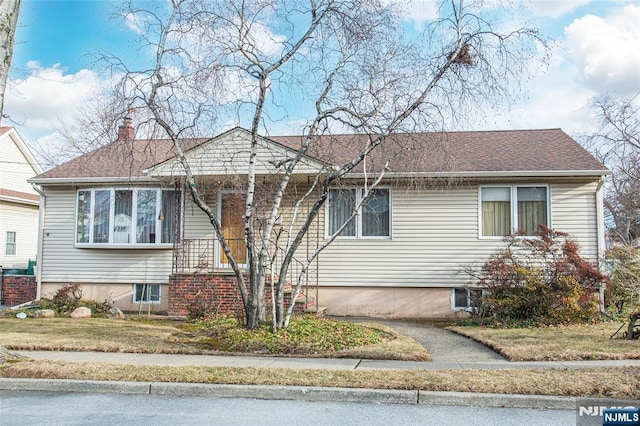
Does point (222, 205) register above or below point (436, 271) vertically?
above

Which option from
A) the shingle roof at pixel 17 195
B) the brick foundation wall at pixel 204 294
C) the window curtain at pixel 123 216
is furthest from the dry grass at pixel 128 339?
the shingle roof at pixel 17 195

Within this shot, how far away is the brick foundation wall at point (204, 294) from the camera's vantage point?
46.9 feet

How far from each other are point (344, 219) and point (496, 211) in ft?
13.1

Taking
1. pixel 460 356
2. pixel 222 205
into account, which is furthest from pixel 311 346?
pixel 222 205

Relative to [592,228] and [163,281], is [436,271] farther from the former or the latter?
[163,281]

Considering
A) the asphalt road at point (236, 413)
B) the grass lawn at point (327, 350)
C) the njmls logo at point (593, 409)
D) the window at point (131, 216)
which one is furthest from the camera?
the window at point (131, 216)

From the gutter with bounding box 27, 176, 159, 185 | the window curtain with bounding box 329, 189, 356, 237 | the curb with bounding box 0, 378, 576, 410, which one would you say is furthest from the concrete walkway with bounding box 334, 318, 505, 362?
the gutter with bounding box 27, 176, 159, 185

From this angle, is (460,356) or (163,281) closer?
(460,356)

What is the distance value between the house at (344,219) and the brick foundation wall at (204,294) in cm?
4

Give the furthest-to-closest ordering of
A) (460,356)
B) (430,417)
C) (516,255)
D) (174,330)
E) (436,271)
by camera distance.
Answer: (436,271) < (516,255) < (174,330) < (460,356) < (430,417)

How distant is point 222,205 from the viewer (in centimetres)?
1620

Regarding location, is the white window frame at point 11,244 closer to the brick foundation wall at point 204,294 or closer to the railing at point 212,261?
the railing at point 212,261

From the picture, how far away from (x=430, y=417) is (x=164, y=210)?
11745 mm

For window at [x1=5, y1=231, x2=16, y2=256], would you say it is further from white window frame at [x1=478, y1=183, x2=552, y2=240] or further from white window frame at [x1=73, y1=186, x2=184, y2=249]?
white window frame at [x1=478, y1=183, x2=552, y2=240]
